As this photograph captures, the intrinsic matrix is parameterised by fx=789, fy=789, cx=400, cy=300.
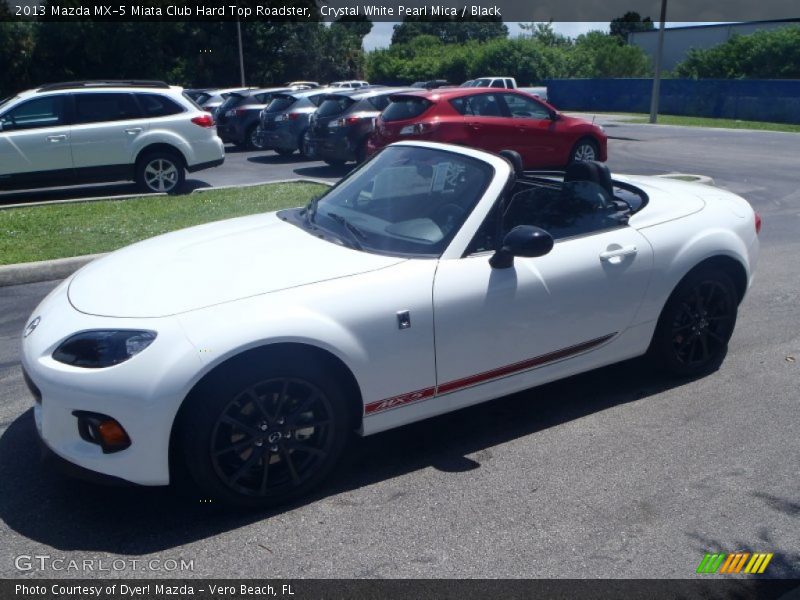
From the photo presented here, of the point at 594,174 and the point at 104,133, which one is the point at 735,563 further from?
the point at 104,133

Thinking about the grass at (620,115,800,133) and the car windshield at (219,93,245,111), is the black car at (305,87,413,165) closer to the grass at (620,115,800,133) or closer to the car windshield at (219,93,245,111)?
the car windshield at (219,93,245,111)

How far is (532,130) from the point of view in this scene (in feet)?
44.6

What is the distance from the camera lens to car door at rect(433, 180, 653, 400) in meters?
3.96

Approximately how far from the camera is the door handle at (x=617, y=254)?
448cm

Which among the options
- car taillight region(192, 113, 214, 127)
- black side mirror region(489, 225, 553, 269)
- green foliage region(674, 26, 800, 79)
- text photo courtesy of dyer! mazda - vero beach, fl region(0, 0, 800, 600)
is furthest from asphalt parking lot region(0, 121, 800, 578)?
green foliage region(674, 26, 800, 79)

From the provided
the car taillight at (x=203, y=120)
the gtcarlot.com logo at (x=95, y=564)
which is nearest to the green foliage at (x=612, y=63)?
the car taillight at (x=203, y=120)

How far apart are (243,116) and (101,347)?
1724 cm

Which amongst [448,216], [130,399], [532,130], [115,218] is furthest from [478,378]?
[532,130]

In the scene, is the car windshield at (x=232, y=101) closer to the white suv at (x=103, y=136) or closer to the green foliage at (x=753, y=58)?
the white suv at (x=103, y=136)

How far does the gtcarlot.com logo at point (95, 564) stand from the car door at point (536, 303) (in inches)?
58.9

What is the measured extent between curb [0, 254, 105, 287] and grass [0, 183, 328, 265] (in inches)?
9.8

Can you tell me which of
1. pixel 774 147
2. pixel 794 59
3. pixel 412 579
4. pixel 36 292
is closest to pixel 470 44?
pixel 794 59

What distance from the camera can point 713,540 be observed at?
3.44 m

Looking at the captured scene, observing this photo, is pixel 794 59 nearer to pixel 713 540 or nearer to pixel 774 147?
pixel 774 147
